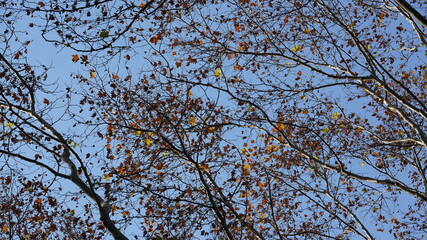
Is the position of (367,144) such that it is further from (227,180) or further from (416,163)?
(227,180)

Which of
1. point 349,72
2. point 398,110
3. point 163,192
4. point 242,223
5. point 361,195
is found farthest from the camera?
point 361,195

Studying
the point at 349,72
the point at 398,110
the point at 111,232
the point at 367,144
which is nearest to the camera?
the point at 111,232

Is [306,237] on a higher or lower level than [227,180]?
lower

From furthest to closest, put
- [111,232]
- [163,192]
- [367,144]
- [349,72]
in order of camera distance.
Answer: [367,144]
[349,72]
[163,192]
[111,232]

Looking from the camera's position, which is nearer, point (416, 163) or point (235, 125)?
point (235, 125)

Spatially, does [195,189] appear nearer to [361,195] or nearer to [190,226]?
[190,226]

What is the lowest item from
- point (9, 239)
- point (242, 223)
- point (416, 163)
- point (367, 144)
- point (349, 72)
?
point (242, 223)

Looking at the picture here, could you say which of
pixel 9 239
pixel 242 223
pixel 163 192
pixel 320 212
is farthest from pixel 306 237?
pixel 9 239

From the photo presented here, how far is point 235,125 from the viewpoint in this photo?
8.21 metres

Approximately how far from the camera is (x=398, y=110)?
730 cm

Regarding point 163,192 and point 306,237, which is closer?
point 163,192

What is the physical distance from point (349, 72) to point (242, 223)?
3.65 metres

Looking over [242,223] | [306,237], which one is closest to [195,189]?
[242,223]

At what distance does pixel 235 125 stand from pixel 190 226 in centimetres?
249
